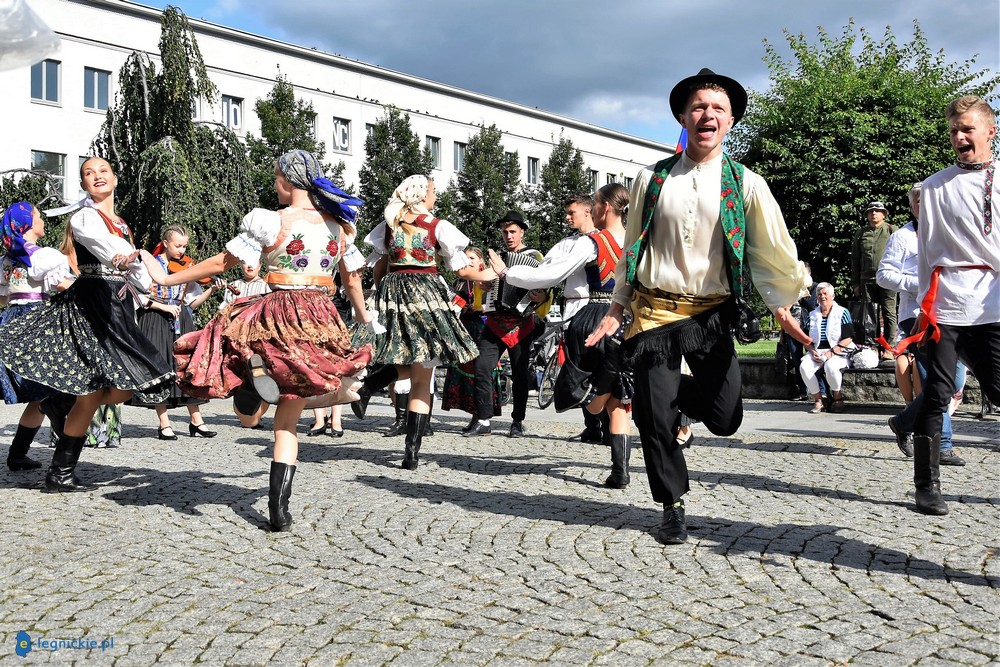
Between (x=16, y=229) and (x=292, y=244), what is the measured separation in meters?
2.79

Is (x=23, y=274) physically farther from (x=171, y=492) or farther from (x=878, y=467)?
(x=878, y=467)

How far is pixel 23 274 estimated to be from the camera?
7227mm

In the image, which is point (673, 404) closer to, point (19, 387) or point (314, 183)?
point (314, 183)

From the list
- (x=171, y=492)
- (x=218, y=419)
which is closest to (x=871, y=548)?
(x=171, y=492)

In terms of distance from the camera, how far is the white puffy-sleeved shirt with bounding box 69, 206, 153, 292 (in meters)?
5.83

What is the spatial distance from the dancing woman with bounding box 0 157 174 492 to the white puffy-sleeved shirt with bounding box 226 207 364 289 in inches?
43.7

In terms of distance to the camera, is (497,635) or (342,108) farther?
(342,108)

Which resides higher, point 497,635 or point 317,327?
point 317,327

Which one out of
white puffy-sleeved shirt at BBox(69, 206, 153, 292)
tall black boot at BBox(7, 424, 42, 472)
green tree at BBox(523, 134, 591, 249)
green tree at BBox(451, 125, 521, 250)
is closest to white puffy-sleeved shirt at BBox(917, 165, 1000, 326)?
white puffy-sleeved shirt at BBox(69, 206, 153, 292)

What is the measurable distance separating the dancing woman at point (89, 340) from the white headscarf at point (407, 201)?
1909 millimetres

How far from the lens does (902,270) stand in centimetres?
720

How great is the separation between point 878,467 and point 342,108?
1978 inches

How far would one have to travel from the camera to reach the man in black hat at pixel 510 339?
948cm

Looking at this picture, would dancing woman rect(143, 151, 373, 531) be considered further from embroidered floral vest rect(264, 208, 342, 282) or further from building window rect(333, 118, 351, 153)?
building window rect(333, 118, 351, 153)
